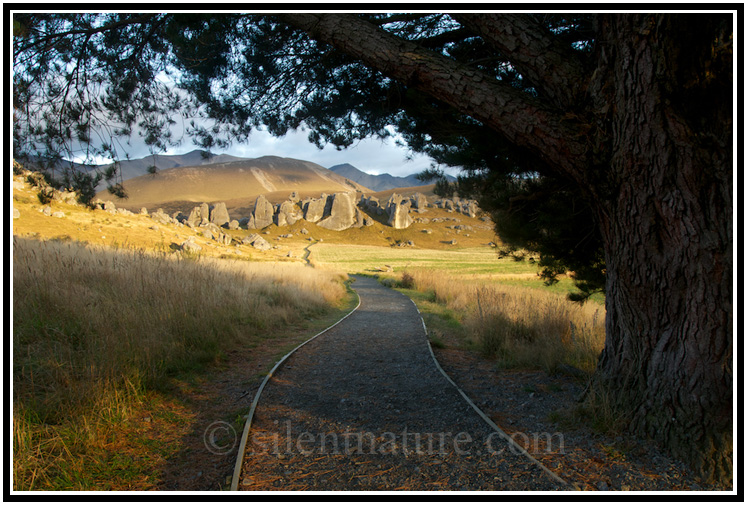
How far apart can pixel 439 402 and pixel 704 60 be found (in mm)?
3406

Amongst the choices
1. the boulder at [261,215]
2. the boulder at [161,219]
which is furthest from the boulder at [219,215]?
the boulder at [161,219]

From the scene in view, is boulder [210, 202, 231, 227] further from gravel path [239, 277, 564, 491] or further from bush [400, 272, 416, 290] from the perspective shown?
gravel path [239, 277, 564, 491]

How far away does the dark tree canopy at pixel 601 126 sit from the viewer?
2473 mm

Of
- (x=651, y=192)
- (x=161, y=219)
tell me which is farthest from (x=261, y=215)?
(x=651, y=192)

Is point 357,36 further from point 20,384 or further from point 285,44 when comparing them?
point 20,384

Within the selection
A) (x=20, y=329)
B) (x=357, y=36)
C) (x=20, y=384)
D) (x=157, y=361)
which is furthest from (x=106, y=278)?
(x=357, y=36)

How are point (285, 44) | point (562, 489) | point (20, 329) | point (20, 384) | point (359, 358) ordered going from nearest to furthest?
point (562, 489), point (20, 384), point (20, 329), point (285, 44), point (359, 358)

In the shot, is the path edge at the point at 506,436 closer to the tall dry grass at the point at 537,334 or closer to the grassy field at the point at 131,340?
the tall dry grass at the point at 537,334

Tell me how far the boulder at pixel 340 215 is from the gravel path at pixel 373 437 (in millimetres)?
104672

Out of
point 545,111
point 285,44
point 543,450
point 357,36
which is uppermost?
point 285,44

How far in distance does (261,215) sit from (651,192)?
380 feet

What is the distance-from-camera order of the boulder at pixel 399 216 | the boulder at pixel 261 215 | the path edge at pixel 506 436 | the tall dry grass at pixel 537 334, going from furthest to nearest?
1. the boulder at pixel 261 215
2. the boulder at pixel 399 216
3. the tall dry grass at pixel 537 334
4. the path edge at pixel 506 436

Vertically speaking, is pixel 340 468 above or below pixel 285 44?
below

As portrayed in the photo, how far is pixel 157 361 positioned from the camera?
13.7 ft
